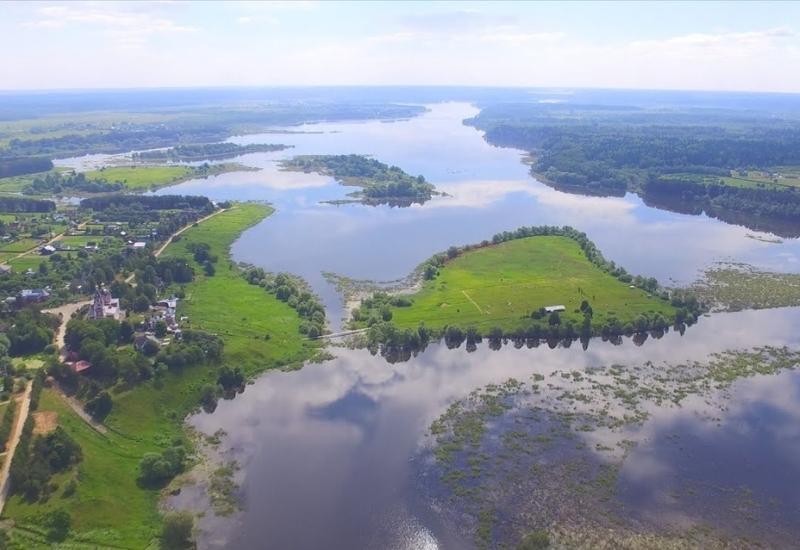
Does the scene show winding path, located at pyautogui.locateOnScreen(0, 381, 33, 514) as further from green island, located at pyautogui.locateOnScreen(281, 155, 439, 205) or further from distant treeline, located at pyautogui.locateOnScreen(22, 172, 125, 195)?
distant treeline, located at pyautogui.locateOnScreen(22, 172, 125, 195)

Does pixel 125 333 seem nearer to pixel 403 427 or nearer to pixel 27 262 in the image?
pixel 403 427

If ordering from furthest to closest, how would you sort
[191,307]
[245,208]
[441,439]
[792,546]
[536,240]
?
[245,208]
[536,240]
[191,307]
[441,439]
[792,546]

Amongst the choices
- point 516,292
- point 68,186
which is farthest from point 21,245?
point 516,292

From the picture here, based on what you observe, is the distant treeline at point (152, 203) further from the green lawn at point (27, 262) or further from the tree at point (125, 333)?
the tree at point (125, 333)

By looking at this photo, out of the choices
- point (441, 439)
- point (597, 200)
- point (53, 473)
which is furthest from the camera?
point (597, 200)

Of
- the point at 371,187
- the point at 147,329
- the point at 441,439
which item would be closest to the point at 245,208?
the point at 371,187

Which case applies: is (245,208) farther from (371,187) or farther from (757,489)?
(757,489)
